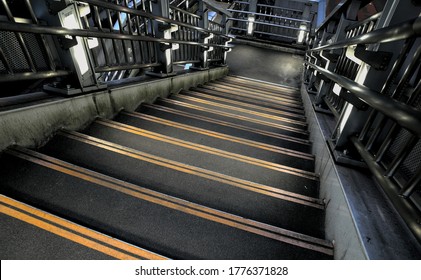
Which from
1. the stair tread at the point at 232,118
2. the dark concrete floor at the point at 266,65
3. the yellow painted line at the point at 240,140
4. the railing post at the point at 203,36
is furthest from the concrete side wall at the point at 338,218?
the dark concrete floor at the point at 266,65

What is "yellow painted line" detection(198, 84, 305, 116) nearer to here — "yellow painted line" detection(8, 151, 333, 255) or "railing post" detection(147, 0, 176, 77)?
"railing post" detection(147, 0, 176, 77)

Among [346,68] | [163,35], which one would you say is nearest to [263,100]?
[346,68]

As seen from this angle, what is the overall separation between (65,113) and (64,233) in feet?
3.54

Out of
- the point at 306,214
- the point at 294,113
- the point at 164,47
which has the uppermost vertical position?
the point at 164,47

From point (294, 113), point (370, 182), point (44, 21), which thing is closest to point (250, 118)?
point (294, 113)

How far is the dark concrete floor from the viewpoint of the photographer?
6.44 m

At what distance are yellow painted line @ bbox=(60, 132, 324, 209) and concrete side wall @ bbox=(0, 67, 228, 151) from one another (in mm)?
135

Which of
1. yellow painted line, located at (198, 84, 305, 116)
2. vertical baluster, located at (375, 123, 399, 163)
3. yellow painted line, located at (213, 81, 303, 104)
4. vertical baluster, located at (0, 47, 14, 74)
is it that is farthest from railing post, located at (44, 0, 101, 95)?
yellow painted line, located at (213, 81, 303, 104)

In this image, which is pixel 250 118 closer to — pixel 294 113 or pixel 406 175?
pixel 294 113

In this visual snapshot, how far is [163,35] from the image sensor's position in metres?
2.87

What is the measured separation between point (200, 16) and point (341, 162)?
4.07 meters

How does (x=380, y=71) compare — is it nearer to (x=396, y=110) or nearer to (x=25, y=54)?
(x=396, y=110)

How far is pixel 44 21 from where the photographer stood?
60.9 inches
